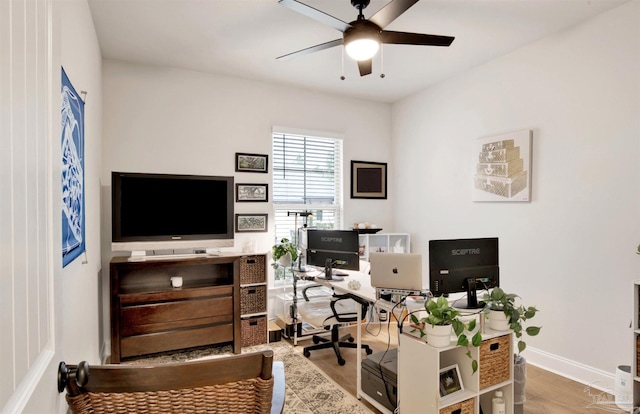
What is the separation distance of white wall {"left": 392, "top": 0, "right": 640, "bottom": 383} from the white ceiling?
0.84 feet

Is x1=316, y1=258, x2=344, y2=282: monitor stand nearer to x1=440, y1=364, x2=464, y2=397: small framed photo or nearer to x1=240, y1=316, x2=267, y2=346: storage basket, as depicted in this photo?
x1=240, y1=316, x2=267, y2=346: storage basket

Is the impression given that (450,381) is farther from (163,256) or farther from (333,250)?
(163,256)

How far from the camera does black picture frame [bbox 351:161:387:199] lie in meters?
4.91

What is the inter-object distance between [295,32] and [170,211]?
2.01m

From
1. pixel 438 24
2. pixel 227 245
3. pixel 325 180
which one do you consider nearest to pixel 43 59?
pixel 438 24

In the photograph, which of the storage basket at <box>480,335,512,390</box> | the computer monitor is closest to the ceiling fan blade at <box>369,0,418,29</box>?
the computer monitor

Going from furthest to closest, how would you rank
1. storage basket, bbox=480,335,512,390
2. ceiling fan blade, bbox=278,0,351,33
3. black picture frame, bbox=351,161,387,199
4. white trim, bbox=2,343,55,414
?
black picture frame, bbox=351,161,387,199
storage basket, bbox=480,335,512,390
ceiling fan blade, bbox=278,0,351,33
white trim, bbox=2,343,55,414

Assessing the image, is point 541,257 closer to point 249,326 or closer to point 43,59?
point 249,326

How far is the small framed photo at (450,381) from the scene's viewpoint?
2.14 meters

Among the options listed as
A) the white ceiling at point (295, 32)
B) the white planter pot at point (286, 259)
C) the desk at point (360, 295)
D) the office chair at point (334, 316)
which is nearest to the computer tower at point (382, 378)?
the desk at point (360, 295)

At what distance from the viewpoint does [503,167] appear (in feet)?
11.8

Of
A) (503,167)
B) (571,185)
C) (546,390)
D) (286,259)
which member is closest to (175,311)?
(286,259)

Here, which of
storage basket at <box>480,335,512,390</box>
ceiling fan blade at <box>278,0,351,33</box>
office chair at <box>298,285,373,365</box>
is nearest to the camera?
ceiling fan blade at <box>278,0,351,33</box>

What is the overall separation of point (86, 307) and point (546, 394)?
3393 mm
